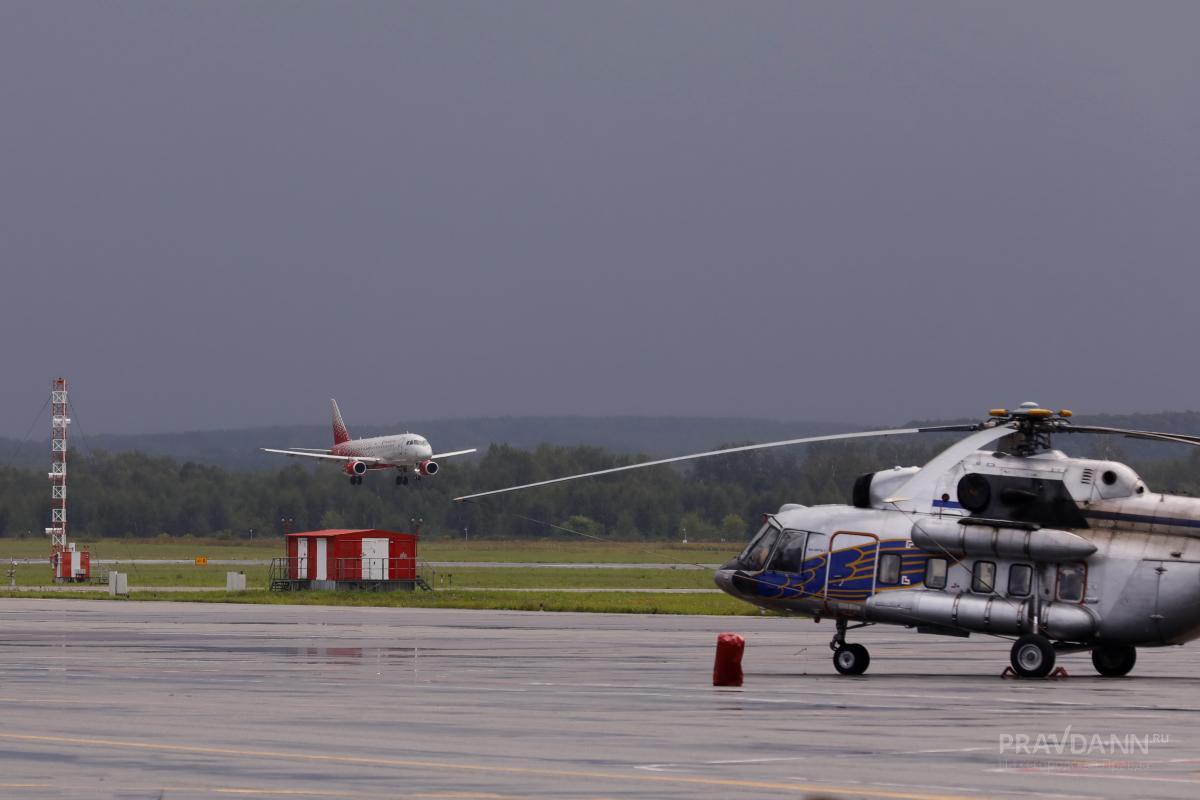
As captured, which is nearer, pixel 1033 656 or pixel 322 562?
pixel 1033 656

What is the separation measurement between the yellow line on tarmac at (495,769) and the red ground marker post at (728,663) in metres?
9.97

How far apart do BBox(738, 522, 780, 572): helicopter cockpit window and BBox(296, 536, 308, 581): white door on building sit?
44498mm

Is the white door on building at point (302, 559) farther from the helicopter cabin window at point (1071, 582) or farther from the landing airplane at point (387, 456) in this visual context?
the helicopter cabin window at point (1071, 582)

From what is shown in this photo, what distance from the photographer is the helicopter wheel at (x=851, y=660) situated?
93.7 ft

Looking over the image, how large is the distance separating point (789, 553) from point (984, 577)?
3.11 metres

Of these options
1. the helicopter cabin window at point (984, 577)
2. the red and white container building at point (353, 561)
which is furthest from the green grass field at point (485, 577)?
the helicopter cabin window at point (984, 577)

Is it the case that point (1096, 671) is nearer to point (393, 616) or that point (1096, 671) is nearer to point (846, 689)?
point (846, 689)

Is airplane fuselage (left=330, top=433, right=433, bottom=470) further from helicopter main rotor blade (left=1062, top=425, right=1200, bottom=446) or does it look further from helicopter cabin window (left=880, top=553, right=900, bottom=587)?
helicopter main rotor blade (left=1062, top=425, right=1200, bottom=446)

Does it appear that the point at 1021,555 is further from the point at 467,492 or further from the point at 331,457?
the point at 467,492

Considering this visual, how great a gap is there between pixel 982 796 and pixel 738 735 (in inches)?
198

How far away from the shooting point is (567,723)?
19.6 meters

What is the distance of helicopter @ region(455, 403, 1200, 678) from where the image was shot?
27.4 metres

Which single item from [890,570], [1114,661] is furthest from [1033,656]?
[890,570]

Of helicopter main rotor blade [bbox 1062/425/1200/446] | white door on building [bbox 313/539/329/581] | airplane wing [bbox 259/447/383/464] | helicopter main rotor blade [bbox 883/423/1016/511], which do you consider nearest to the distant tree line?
airplane wing [bbox 259/447/383/464]
